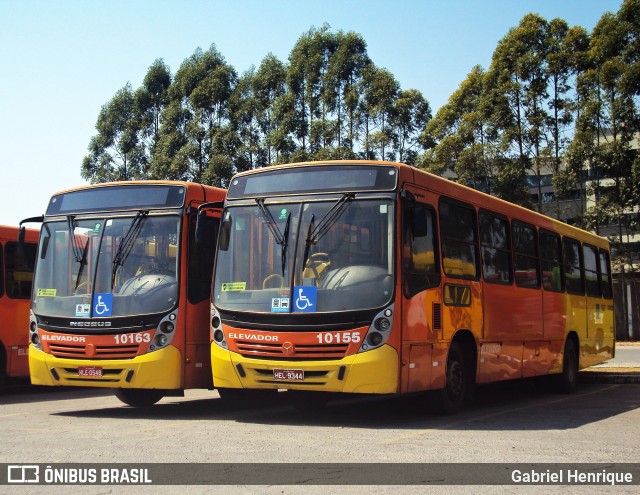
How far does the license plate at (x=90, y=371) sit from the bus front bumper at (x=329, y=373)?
1.99 meters

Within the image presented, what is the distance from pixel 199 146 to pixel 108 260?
37.5 meters

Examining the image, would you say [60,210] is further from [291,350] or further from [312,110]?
[312,110]

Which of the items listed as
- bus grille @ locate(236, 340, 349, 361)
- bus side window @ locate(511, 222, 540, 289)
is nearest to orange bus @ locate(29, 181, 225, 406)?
bus grille @ locate(236, 340, 349, 361)

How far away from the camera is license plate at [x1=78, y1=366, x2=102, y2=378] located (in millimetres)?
12258

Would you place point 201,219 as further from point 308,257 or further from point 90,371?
point 90,371

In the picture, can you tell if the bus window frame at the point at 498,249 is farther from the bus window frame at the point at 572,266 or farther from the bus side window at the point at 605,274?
the bus side window at the point at 605,274

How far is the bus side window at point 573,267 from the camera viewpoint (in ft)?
58.4

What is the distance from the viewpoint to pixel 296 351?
11.0 m

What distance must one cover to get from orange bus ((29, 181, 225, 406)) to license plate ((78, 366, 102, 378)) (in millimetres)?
13

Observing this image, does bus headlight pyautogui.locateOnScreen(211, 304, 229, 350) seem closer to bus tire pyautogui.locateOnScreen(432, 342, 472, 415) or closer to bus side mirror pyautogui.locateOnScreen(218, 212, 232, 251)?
bus side mirror pyautogui.locateOnScreen(218, 212, 232, 251)

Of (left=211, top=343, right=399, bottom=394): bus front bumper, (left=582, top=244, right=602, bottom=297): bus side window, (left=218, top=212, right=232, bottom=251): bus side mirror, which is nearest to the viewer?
(left=211, top=343, right=399, bottom=394): bus front bumper

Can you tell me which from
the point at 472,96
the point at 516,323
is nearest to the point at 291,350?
the point at 516,323

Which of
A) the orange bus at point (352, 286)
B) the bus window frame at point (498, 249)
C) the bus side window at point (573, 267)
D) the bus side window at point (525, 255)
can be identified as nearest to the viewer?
the orange bus at point (352, 286)

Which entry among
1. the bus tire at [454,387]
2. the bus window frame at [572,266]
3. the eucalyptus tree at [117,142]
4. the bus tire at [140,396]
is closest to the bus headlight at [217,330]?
the bus tire at [140,396]
